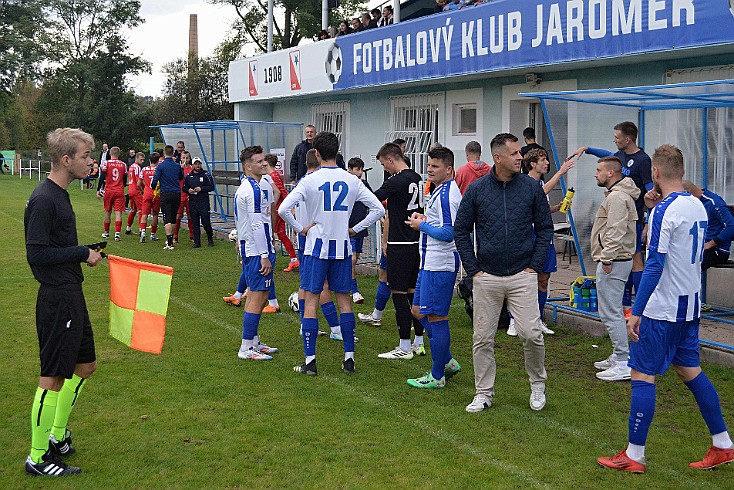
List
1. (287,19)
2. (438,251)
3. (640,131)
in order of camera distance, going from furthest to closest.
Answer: (287,19) < (640,131) < (438,251)

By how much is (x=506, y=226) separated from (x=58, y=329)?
3264mm

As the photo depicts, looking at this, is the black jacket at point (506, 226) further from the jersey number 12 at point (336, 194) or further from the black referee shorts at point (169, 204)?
the black referee shorts at point (169, 204)


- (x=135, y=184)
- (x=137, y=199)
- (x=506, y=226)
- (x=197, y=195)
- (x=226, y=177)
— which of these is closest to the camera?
(x=506, y=226)

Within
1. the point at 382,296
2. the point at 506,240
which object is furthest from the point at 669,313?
the point at 382,296

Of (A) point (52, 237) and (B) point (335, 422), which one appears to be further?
(B) point (335, 422)

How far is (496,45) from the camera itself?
14.1 meters

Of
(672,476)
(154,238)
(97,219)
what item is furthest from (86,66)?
(672,476)

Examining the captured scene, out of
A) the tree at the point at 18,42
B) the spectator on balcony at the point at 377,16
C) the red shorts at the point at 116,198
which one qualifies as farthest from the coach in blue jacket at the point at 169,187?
the tree at the point at 18,42

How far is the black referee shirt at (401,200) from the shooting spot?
27.1 feet

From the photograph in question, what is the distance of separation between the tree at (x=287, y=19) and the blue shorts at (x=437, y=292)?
111 ft

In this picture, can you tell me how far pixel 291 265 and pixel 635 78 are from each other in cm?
627

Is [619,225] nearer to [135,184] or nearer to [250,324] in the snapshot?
[250,324]

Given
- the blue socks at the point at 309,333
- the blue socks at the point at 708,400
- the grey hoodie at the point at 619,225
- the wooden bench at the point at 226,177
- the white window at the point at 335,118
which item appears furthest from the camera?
the white window at the point at 335,118

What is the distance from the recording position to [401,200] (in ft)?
27.5
